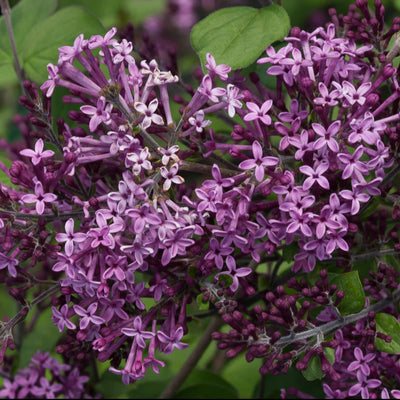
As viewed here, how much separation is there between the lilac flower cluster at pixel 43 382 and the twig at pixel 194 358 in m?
0.32

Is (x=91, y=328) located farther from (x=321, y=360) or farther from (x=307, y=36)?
(x=307, y=36)

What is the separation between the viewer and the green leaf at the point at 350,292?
1.88m

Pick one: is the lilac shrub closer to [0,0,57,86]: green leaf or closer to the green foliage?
the green foliage

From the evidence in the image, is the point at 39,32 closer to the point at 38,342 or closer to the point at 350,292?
the point at 38,342

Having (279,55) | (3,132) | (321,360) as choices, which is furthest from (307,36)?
(3,132)

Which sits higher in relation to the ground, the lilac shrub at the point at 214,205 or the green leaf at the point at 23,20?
the green leaf at the point at 23,20

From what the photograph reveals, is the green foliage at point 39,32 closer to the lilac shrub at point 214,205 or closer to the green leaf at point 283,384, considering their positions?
the lilac shrub at point 214,205

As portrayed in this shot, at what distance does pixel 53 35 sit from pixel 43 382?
3.89 feet

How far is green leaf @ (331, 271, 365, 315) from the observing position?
1.88 metres

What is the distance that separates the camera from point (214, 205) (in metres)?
1.68

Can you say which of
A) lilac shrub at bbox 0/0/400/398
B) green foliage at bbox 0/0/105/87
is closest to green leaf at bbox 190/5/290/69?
lilac shrub at bbox 0/0/400/398

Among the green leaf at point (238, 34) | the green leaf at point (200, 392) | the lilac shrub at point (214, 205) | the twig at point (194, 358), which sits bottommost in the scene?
the green leaf at point (200, 392)

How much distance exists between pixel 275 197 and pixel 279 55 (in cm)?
37

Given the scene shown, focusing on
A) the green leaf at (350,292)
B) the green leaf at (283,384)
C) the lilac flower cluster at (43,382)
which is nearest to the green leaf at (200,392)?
the green leaf at (283,384)
